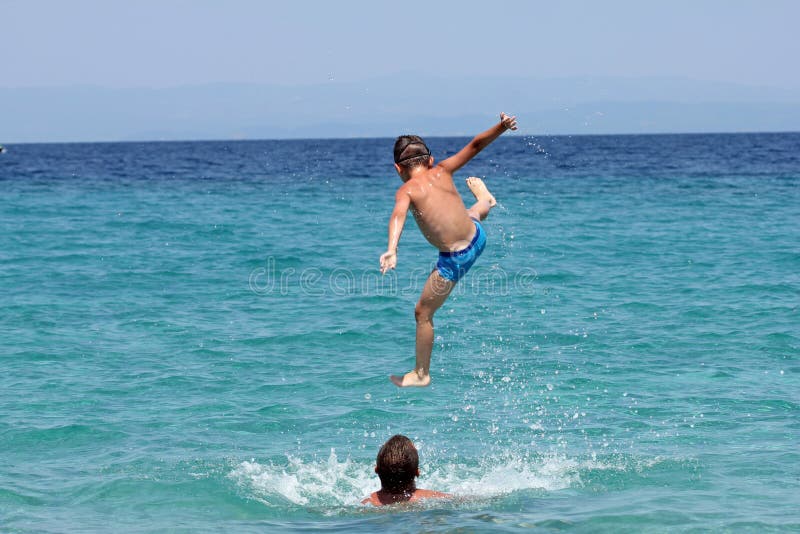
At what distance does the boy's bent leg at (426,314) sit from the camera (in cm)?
852

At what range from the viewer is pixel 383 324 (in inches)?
659

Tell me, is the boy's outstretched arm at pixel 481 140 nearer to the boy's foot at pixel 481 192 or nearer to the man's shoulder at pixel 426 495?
the boy's foot at pixel 481 192

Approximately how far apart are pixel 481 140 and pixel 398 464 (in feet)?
9.38

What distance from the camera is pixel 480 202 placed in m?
9.37

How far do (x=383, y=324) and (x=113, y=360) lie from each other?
186 inches

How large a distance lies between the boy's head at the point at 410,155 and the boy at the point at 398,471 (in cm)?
242

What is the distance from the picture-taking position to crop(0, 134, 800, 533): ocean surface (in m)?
8.87

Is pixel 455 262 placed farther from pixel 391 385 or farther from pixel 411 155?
pixel 391 385

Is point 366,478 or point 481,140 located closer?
point 481,140

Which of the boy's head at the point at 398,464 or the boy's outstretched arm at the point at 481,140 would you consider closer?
the boy's head at the point at 398,464

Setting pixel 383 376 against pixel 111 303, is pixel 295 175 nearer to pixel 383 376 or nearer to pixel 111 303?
pixel 111 303

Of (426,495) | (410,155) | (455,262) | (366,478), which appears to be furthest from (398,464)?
(410,155)

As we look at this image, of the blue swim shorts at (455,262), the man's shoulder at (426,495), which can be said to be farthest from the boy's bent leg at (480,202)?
the man's shoulder at (426,495)

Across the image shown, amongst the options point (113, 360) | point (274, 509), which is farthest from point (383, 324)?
point (274, 509)
